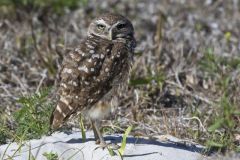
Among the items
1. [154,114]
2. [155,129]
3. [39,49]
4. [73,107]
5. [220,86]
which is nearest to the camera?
[73,107]

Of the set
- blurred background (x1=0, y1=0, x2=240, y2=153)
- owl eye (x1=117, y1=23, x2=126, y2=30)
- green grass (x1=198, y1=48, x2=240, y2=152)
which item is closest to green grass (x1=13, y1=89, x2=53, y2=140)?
blurred background (x1=0, y1=0, x2=240, y2=153)

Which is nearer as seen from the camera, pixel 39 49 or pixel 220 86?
pixel 220 86

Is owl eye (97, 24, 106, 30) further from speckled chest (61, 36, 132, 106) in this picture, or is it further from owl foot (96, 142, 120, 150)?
owl foot (96, 142, 120, 150)

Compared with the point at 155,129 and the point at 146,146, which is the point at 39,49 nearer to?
the point at 155,129

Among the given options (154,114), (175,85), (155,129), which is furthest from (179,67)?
(155,129)

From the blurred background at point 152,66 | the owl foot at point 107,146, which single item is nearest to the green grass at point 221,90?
the blurred background at point 152,66

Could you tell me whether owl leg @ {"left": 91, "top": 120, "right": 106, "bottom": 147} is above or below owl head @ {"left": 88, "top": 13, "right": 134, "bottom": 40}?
below

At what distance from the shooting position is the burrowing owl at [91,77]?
5262mm

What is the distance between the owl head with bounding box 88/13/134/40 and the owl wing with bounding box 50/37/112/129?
39 centimetres

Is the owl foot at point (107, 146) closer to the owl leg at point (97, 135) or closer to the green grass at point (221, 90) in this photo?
the owl leg at point (97, 135)

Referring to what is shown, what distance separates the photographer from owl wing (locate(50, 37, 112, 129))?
523 centimetres

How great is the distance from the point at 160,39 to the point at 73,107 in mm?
2871

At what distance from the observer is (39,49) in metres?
7.88

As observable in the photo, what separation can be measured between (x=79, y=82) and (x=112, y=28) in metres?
0.75
